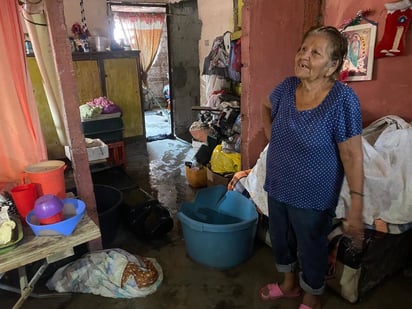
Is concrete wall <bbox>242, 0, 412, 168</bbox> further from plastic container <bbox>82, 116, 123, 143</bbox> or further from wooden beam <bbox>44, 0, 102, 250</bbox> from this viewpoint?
plastic container <bbox>82, 116, 123, 143</bbox>

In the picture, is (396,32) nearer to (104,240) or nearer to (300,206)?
(300,206)

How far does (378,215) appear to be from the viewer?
1.65 m

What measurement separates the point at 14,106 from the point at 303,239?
5.45ft

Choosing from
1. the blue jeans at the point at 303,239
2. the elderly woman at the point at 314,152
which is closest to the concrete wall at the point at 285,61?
the elderly woman at the point at 314,152

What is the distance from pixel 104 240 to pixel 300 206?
5.03 feet

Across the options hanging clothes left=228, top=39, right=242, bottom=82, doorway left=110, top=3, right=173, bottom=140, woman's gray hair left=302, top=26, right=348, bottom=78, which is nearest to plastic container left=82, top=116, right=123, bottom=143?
hanging clothes left=228, top=39, right=242, bottom=82

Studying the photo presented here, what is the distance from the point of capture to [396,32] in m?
1.91

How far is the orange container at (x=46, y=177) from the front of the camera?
1.59 metres

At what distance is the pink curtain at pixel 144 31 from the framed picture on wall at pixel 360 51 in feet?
19.1

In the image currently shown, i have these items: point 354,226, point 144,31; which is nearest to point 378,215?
point 354,226

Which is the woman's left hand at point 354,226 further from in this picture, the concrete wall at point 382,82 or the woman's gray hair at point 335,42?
the concrete wall at point 382,82

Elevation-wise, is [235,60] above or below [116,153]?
above

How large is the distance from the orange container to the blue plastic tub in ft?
2.43

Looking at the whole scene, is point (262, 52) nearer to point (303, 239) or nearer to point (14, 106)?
point (303, 239)
